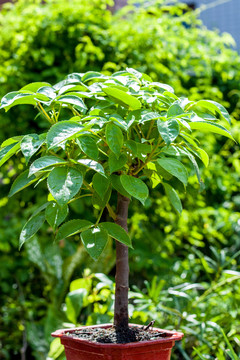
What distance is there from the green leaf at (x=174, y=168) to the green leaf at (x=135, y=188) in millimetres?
75

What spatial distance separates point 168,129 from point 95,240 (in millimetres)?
324

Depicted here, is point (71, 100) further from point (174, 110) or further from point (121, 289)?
point (121, 289)

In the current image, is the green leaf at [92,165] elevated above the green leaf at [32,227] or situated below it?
above

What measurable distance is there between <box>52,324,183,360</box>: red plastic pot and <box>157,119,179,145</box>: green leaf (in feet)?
1.74

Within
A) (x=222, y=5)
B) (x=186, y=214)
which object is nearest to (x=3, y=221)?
(x=186, y=214)

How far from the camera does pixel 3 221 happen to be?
3.11 meters

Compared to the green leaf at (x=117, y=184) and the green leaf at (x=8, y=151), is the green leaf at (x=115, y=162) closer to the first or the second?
the green leaf at (x=117, y=184)

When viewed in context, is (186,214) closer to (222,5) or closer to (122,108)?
(122,108)

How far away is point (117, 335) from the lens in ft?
4.62

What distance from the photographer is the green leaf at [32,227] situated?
130cm

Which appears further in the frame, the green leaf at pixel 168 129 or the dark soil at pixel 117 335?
the dark soil at pixel 117 335

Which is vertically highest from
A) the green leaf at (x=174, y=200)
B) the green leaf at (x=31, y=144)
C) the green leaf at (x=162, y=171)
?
the green leaf at (x=31, y=144)

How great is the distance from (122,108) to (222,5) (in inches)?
245

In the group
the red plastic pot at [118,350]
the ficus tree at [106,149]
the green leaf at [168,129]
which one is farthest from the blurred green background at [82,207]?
the green leaf at [168,129]
